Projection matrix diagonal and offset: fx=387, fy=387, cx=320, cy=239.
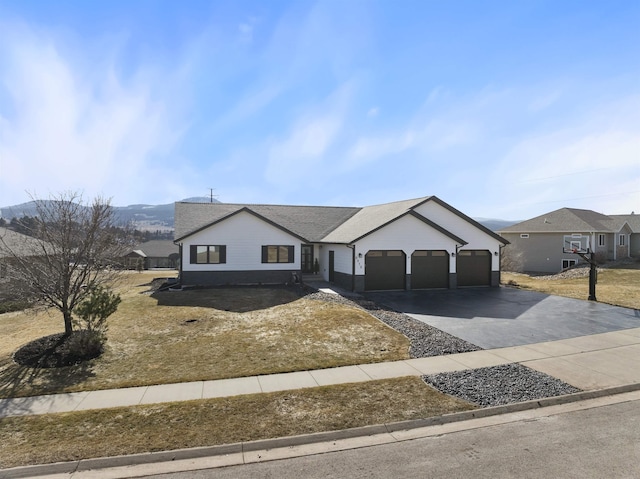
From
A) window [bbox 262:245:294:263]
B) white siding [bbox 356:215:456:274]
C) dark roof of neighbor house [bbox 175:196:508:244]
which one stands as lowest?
window [bbox 262:245:294:263]

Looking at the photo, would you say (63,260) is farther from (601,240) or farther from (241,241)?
(601,240)

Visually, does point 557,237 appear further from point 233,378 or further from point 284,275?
point 233,378

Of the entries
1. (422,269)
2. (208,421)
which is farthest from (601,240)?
(208,421)

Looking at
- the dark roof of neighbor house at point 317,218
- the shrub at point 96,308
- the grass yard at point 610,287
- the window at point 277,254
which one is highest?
the dark roof of neighbor house at point 317,218

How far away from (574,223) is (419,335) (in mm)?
38644

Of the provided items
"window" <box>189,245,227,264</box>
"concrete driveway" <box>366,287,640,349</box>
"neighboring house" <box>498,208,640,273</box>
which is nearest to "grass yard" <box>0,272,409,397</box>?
"concrete driveway" <box>366,287,640,349</box>

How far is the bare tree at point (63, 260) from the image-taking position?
1252cm

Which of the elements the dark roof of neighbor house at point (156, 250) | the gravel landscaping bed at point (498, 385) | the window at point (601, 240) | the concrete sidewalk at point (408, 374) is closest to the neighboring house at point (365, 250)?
the concrete sidewalk at point (408, 374)

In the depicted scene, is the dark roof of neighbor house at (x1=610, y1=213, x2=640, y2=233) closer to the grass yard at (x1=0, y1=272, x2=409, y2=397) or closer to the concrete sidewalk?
the concrete sidewalk

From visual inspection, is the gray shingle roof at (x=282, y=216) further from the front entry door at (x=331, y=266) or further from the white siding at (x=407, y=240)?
the white siding at (x=407, y=240)

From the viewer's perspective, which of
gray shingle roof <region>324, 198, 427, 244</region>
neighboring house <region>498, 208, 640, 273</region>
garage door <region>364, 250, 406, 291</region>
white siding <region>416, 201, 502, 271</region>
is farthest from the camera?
neighboring house <region>498, 208, 640, 273</region>

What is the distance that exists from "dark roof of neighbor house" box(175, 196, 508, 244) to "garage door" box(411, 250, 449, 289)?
66.6 inches

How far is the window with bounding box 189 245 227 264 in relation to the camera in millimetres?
25484

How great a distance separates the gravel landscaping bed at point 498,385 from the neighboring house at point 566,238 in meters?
36.0
